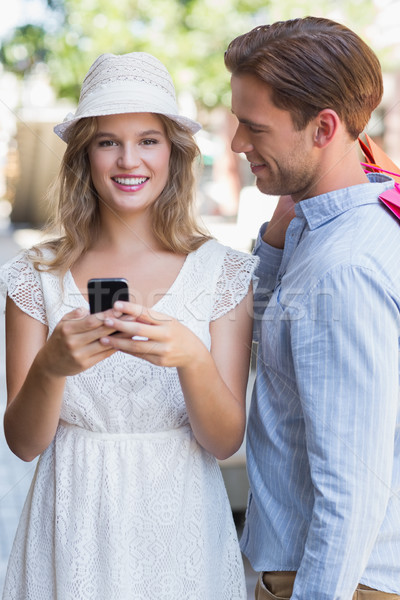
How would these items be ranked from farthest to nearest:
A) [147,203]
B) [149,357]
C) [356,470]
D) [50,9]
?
[50,9] < [147,203] < [149,357] < [356,470]

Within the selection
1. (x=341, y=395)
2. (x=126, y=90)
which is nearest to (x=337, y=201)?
(x=341, y=395)

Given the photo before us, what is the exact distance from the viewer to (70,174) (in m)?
2.14

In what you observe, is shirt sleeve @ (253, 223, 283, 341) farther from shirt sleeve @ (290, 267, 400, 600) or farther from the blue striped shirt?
shirt sleeve @ (290, 267, 400, 600)

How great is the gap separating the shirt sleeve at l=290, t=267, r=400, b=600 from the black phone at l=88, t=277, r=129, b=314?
1.20 feet

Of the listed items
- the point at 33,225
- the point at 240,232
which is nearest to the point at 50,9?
the point at 33,225

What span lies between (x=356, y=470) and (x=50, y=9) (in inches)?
449

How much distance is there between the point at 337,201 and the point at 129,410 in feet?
2.36

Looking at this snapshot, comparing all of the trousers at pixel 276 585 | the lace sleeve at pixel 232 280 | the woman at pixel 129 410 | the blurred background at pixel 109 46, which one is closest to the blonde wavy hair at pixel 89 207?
the woman at pixel 129 410

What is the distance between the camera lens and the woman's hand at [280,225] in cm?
211

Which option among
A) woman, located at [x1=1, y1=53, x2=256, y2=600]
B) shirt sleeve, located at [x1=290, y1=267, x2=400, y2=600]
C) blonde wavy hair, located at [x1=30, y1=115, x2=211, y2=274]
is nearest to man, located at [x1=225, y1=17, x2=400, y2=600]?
shirt sleeve, located at [x1=290, y1=267, x2=400, y2=600]

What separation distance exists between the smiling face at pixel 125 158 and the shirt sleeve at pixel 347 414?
0.66m

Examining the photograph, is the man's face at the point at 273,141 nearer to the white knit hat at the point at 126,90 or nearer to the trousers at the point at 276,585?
the white knit hat at the point at 126,90

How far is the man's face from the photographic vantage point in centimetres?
167

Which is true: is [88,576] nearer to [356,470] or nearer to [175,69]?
[356,470]
